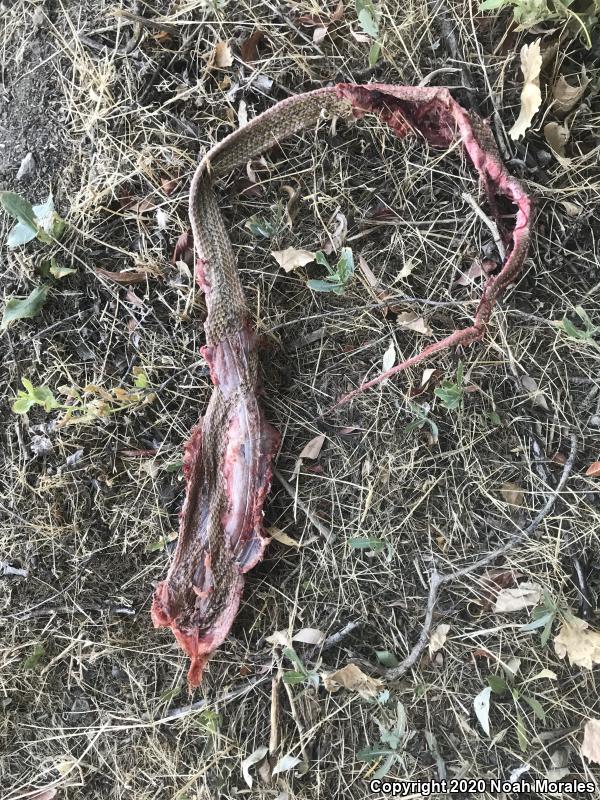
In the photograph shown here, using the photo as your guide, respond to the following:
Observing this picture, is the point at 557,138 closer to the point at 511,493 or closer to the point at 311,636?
the point at 511,493

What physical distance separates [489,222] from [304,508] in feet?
3.18

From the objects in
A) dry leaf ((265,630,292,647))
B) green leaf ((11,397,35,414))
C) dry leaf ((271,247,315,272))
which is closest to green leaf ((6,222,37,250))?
green leaf ((11,397,35,414))

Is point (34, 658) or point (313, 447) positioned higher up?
point (313, 447)

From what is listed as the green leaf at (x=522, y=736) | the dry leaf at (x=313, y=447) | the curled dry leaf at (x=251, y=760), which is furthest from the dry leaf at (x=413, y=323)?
the curled dry leaf at (x=251, y=760)

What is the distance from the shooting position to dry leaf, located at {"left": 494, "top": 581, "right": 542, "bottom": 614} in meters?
1.54

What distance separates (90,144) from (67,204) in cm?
20

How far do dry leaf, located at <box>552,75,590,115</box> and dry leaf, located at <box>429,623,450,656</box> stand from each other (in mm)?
1478

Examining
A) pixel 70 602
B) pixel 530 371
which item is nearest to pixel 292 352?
pixel 530 371

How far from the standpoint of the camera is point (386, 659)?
5.17 ft

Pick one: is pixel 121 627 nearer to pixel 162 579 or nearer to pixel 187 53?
pixel 162 579

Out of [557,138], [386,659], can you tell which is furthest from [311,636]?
[557,138]

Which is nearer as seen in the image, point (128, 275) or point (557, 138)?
point (557, 138)

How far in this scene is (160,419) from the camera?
5.62 ft

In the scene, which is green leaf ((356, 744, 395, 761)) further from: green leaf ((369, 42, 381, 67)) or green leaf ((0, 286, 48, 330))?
green leaf ((369, 42, 381, 67))
